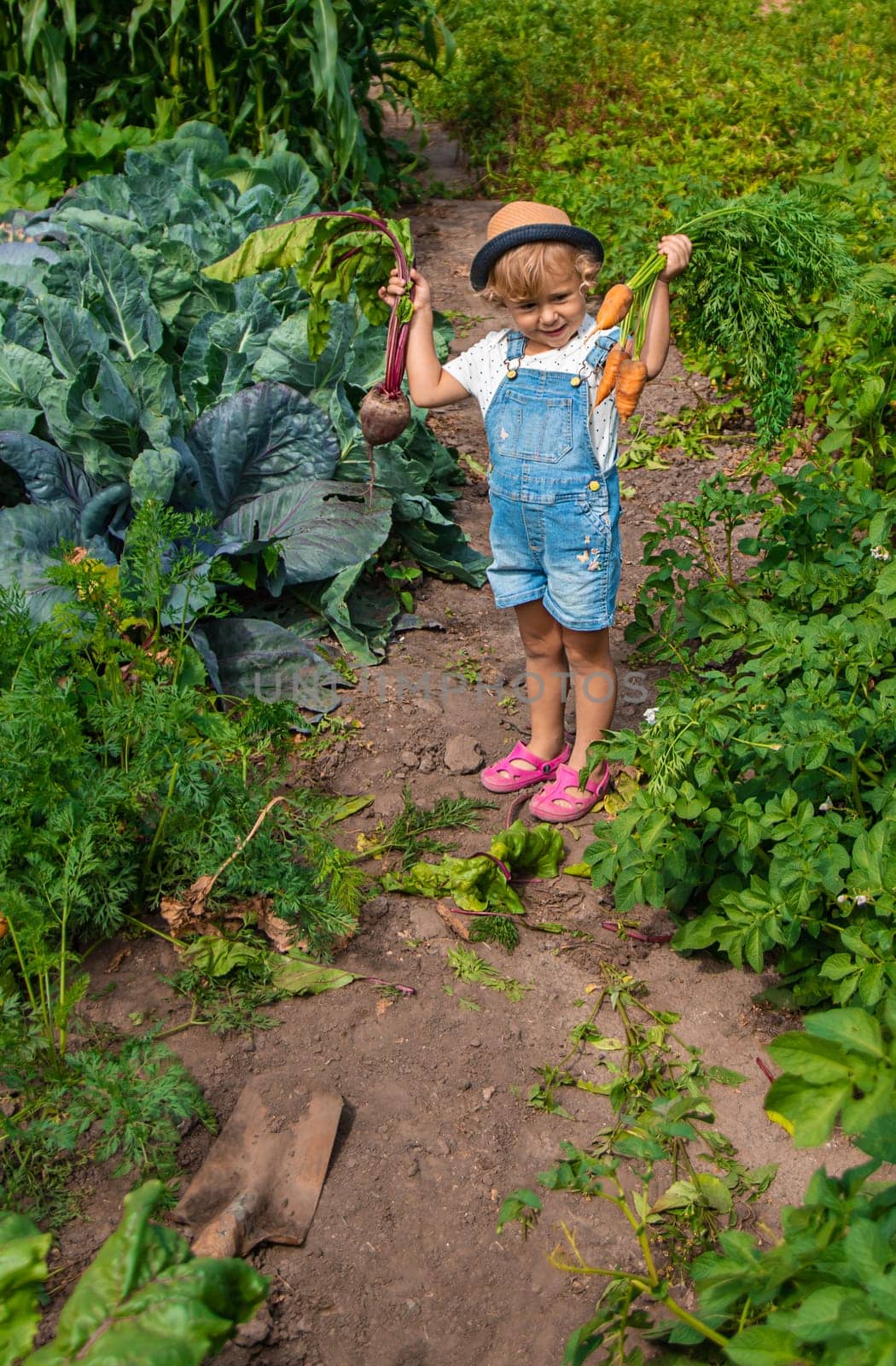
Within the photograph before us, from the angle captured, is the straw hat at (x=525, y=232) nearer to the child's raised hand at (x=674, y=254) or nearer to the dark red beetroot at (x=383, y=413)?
the child's raised hand at (x=674, y=254)

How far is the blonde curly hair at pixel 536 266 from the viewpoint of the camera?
8.64 ft

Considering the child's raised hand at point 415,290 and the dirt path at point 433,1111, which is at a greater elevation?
the child's raised hand at point 415,290

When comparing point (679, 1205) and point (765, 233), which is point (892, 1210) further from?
point (765, 233)

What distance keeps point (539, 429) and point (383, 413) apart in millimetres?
485

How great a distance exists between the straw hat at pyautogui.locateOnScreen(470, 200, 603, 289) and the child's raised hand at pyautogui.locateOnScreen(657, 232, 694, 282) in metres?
0.15

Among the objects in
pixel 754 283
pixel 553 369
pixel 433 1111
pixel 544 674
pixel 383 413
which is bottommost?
pixel 433 1111

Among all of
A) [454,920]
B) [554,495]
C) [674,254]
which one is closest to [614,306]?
[674,254]

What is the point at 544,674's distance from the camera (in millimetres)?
3254

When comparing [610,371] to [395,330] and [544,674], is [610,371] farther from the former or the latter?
[544,674]

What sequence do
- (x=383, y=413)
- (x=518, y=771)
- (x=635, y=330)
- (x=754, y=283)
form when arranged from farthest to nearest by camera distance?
(x=518, y=771)
(x=383, y=413)
(x=754, y=283)
(x=635, y=330)

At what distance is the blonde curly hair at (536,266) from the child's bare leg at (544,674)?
0.80 m

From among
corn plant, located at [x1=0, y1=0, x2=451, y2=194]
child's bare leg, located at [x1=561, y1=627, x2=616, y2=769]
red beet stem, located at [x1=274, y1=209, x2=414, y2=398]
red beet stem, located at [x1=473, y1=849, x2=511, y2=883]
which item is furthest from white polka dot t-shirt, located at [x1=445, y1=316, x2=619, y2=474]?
corn plant, located at [x1=0, y1=0, x2=451, y2=194]

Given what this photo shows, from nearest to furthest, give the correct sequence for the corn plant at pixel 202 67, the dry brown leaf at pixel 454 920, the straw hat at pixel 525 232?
the straw hat at pixel 525 232
the dry brown leaf at pixel 454 920
the corn plant at pixel 202 67

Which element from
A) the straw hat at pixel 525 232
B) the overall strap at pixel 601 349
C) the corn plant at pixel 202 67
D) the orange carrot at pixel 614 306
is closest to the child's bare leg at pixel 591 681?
the overall strap at pixel 601 349
